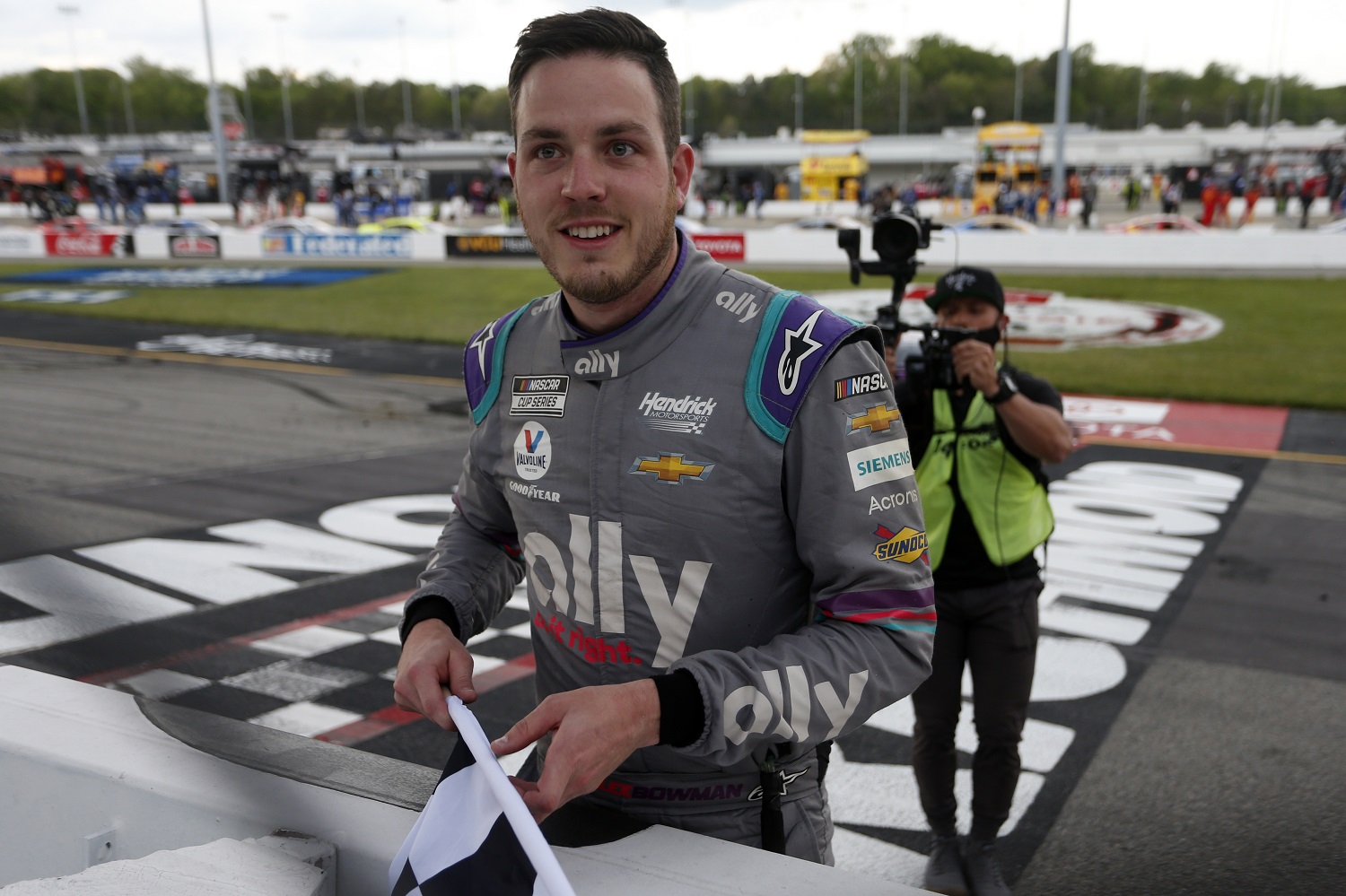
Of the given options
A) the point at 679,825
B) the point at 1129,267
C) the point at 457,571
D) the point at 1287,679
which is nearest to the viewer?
the point at 679,825

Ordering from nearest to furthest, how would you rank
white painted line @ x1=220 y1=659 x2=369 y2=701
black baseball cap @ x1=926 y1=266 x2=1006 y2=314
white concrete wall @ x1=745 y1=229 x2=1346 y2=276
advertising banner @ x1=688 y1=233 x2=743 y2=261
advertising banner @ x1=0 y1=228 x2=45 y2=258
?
black baseball cap @ x1=926 y1=266 x2=1006 y2=314 → white painted line @ x1=220 y1=659 x2=369 y2=701 → white concrete wall @ x1=745 y1=229 x2=1346 y2=276 → advertising banner @ x1=688 y1=233 x2=743 y2=261 → advertising banner @ x1=0 y1=228 x2=45 y2=258

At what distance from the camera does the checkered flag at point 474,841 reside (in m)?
1.22

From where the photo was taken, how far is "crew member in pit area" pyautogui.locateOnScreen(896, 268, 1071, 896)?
135 inches

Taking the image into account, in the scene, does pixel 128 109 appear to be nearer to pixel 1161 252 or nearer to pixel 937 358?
pixel 1161 252

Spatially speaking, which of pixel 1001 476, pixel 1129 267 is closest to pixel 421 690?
pixel 1001 476

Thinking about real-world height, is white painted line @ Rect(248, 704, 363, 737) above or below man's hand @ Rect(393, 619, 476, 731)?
below

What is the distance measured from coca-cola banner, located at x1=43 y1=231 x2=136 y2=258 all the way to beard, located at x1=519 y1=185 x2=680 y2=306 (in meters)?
33.7

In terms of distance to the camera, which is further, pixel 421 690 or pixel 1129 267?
pixel 1129 267

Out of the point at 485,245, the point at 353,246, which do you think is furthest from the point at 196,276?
the point at 485,245

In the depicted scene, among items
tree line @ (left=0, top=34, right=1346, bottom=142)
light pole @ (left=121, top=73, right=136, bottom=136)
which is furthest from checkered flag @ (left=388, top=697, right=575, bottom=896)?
tree line @ (left=0, top=34, right=1346, bottom=142)

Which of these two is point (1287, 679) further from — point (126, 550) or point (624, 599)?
point (126, 550)

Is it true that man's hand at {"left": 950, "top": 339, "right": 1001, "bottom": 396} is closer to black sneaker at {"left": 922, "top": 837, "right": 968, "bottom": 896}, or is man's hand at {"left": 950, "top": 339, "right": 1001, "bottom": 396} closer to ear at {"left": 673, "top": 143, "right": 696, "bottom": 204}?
black sneaker at {"left": 922, "top": 837, "right": 968, "bottom": 896}

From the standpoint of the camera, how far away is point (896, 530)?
1512 millimetres

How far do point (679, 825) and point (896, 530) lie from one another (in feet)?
1.89
